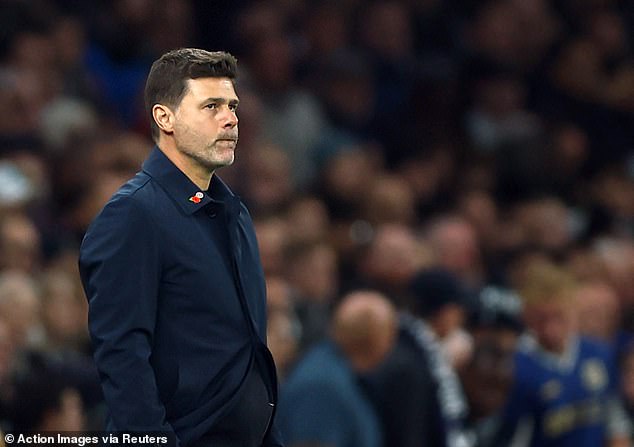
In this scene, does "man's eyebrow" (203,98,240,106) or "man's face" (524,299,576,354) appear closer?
"man's eyebrow" (203,98,240,106)

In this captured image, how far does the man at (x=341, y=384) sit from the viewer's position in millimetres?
6797

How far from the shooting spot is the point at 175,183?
411 cm

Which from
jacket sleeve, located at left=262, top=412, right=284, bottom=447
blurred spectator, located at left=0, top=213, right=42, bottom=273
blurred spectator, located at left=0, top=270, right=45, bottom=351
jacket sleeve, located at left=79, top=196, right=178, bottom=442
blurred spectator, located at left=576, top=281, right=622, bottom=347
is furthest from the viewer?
blurred spectator, located at left=576, top=281, right=622, bottom=347

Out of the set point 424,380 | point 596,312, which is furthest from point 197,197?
point 596,312

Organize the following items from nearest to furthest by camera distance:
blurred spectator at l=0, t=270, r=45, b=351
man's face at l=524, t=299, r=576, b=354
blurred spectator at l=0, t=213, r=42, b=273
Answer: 1. blurred spectator at l=0, t=270, r=45, b=351
2. blurred spectator at l=0, t=213, r=42, b=273
3. man's face at l=524, t=299, r=576, b=354

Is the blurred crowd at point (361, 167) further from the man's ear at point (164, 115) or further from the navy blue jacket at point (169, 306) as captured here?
the man's ear at point (164, 115)

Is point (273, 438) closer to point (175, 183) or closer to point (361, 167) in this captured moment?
point (175, 183)

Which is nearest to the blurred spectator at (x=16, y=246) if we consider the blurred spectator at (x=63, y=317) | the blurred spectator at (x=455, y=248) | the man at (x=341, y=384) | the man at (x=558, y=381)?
the blurred spectator at (x=63, y=317)

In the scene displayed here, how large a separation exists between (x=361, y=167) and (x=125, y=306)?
6.62 meters

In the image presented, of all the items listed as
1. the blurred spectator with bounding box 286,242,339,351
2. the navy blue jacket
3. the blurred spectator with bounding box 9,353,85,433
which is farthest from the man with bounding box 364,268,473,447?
the navy blue jacket

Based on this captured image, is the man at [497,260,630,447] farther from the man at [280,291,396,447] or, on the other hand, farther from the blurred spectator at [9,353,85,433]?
the blurred spectator at [9,353,85,433]

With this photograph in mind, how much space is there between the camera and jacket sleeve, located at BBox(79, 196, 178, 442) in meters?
3.81

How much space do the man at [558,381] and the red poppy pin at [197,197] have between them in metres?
4.23

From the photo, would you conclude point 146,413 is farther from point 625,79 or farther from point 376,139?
point 625,79
